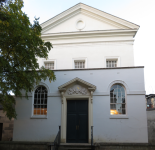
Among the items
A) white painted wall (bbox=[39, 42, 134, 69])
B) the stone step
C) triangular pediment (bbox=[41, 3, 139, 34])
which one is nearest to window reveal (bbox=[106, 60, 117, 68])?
white painted wall (bbox=[39, 42, 134, 69])

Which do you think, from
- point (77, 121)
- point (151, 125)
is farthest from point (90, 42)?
point (151, 125)

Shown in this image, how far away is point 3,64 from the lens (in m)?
7.90

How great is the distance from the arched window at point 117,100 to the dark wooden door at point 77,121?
161 cm

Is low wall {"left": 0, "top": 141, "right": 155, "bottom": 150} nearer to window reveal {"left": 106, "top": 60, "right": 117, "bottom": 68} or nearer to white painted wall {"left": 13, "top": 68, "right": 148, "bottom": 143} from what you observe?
white painted wall {"left": 13, "top": 68, "right": 148, "bottom": 143}

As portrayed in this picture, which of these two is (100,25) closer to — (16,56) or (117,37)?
(117,37)

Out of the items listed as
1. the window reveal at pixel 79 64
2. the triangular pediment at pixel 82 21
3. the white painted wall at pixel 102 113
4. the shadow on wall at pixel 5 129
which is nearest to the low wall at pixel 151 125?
the white painted wall at pixel 102 113

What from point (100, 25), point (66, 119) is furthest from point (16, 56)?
point (100, 25)

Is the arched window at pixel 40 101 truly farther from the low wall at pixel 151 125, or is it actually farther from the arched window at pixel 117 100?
the low wall at pixel 151 125

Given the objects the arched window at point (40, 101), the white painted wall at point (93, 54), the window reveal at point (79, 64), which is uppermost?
the white painted wall at point (93, 54)

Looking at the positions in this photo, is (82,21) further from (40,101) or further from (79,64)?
(40,101)

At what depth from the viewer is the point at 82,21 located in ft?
53.5

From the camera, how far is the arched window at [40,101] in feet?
39.0

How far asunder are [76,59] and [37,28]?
20.4 ft

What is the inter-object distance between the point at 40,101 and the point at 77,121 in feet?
8.75
